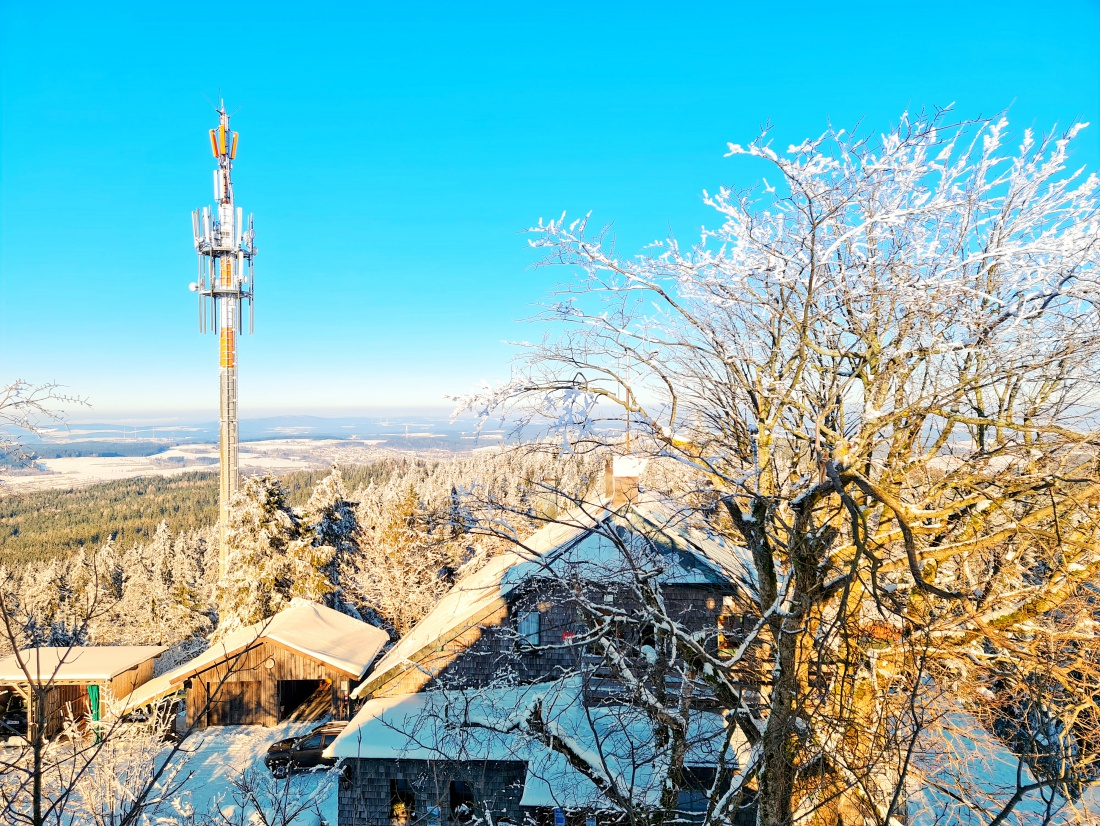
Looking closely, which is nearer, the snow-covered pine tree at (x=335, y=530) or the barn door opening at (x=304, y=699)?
the barn door opening at (x=304, y=699)

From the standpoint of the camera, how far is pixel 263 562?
80.2 ft

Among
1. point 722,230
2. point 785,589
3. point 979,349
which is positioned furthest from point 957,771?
point 722,230

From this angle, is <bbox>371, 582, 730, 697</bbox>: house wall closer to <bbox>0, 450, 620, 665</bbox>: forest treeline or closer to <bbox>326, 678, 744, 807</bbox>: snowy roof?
<bbox>326, 678, 744, 807</bbox>: snowy roof

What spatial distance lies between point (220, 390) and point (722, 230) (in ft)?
90.7

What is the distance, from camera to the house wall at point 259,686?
18078 millimetres

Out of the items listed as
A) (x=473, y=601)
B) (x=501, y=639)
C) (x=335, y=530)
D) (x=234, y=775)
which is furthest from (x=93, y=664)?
(x=501, y=639)

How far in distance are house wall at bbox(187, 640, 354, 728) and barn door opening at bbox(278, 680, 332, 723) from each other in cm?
45

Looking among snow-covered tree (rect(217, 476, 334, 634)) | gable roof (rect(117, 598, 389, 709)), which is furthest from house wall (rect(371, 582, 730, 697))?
snow-covered tree (rect(217, 476, 334, 634))

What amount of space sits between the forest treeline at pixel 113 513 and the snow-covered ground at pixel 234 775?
42.1 m

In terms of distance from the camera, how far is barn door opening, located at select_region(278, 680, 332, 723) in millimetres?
19641

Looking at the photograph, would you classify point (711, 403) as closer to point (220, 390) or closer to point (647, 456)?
point (647, 456)

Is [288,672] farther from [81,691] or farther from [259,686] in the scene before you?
[81,691]

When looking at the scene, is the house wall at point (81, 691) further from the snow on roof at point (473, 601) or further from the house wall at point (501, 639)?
the house wall at point (501, 639)

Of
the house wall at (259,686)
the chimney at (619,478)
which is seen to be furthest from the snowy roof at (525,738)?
the house wall at (259,686)
